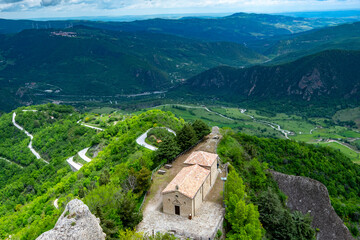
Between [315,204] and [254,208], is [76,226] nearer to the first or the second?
[254,208]

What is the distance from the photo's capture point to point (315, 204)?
6969cm

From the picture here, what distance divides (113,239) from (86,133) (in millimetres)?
86917

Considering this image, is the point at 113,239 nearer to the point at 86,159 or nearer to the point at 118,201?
the point at 118,201

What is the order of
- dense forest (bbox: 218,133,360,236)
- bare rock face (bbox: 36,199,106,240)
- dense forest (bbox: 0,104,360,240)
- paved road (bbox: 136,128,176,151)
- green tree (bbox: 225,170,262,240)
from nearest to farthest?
bare rock face (bbox: 36,199,106,240) → green tree (bbox: 225,170,262,240) → dense forest (bbox: 0,104,360,240) → dense forest (bbox: 218,133,360,236) → paved road (bbox: 136,128,176,151)

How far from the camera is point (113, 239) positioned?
37406 millimetres

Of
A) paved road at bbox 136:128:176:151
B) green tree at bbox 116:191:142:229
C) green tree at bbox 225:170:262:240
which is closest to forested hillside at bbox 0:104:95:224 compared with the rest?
paved road at bbox 136:128:176:151

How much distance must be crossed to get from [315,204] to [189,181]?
3872 cm

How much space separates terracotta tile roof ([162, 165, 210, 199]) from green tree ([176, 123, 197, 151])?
17.1 m

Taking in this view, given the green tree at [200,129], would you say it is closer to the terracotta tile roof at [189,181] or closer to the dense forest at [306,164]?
the dense forest at [306,164]

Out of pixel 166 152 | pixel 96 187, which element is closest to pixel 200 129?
pixel 166 152

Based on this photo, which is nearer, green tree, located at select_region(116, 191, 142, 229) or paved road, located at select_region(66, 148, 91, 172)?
green tree, located at select_region(116, 191, 142, 229)

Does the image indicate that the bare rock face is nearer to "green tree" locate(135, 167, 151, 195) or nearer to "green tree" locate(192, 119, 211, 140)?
"green tree" locate(135, 167, 151, 195)

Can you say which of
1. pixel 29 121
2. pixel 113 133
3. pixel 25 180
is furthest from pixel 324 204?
pixel 29 121

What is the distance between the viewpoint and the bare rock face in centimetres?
3009
